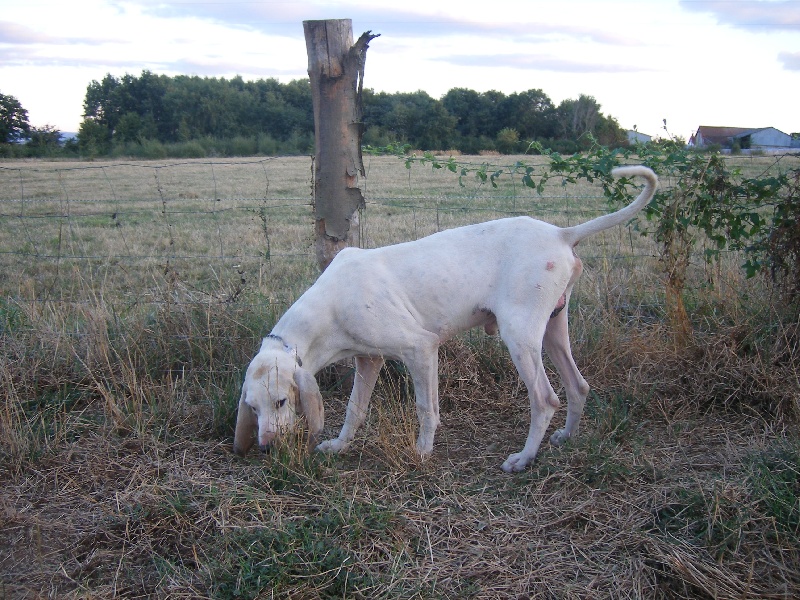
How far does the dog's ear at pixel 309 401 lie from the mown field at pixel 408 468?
0.18 meters

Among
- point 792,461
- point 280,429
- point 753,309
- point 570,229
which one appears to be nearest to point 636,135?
point 753,309

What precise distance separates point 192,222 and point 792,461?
11385 millimetres

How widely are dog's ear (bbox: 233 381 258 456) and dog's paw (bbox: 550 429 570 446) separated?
1688 mm

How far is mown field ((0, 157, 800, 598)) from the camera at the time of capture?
2.75 metres

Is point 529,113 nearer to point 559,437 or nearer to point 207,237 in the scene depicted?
point 207,237

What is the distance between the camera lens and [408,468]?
140 inches

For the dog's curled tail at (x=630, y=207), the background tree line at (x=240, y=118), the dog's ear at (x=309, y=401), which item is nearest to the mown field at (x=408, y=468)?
the dog's ear at (x=309, y=401)

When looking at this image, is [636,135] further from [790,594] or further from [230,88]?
[230,88]

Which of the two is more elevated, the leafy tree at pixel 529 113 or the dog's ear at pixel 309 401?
the leafy tree at pixel 529 113

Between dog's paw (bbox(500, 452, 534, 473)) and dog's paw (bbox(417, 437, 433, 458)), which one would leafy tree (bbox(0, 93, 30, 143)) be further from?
dog's paw (bbox(500, 452, 534, 473))

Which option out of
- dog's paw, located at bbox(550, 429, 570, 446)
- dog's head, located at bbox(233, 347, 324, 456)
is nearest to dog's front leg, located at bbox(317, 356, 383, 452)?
dog's head, located at bbox(233, 347, 324, 456)

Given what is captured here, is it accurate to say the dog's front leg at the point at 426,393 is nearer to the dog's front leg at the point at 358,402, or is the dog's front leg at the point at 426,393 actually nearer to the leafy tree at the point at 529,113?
the dog's front leg at the point at 358,402

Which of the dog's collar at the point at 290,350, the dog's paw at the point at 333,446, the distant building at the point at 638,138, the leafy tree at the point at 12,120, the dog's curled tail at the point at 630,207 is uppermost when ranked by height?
the leafy tree at the point at 12,120

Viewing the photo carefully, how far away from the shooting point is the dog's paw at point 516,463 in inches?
144
